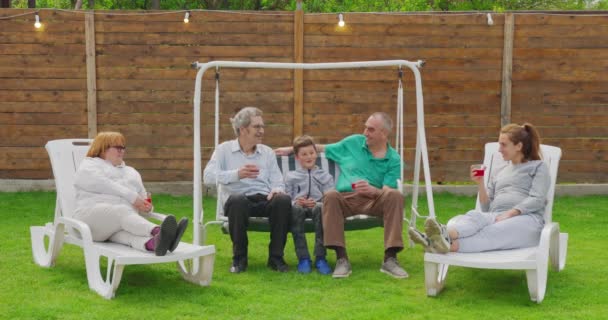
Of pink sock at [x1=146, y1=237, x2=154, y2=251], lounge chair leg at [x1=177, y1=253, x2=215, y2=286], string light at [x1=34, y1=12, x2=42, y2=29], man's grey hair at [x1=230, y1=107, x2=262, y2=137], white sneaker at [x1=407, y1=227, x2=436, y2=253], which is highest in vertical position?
string light at [x1=34, y1=12, x2=42, y2=29]

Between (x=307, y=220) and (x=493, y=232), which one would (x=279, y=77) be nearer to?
(x=307, y=220)

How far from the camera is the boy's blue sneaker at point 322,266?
506cm

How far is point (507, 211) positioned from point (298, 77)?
386 centimetres

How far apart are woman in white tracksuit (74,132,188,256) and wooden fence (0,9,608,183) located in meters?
3.33

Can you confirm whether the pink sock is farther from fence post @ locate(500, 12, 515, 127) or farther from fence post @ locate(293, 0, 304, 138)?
fence post @ locate(500, 12, 515, 127)

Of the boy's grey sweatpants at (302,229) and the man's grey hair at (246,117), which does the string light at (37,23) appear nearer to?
the man's grey hair at (246,117)

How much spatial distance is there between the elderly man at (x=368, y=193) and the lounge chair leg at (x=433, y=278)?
1.40ft

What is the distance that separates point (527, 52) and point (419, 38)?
1.10 m

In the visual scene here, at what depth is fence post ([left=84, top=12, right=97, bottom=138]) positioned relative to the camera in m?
8.23

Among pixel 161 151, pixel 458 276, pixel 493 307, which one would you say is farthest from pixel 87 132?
pixel 493 307

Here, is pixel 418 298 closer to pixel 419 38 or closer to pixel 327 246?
pixel 327 246

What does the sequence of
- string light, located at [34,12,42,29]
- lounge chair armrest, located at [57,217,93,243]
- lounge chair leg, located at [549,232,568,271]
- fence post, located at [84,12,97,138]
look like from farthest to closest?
1. fence post, located at [84,12,97,138]
2. string light, located at [34,12,42,29]
3. lounge chair leg, located at [549,232,568,271]
4. lounge chair armrest, located at [57,217,93,243]

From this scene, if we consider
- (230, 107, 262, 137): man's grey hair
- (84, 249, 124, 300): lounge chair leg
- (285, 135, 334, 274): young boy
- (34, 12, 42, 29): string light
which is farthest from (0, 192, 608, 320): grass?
(34, 12, 42, 29): string light

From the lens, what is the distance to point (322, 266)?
509cm
